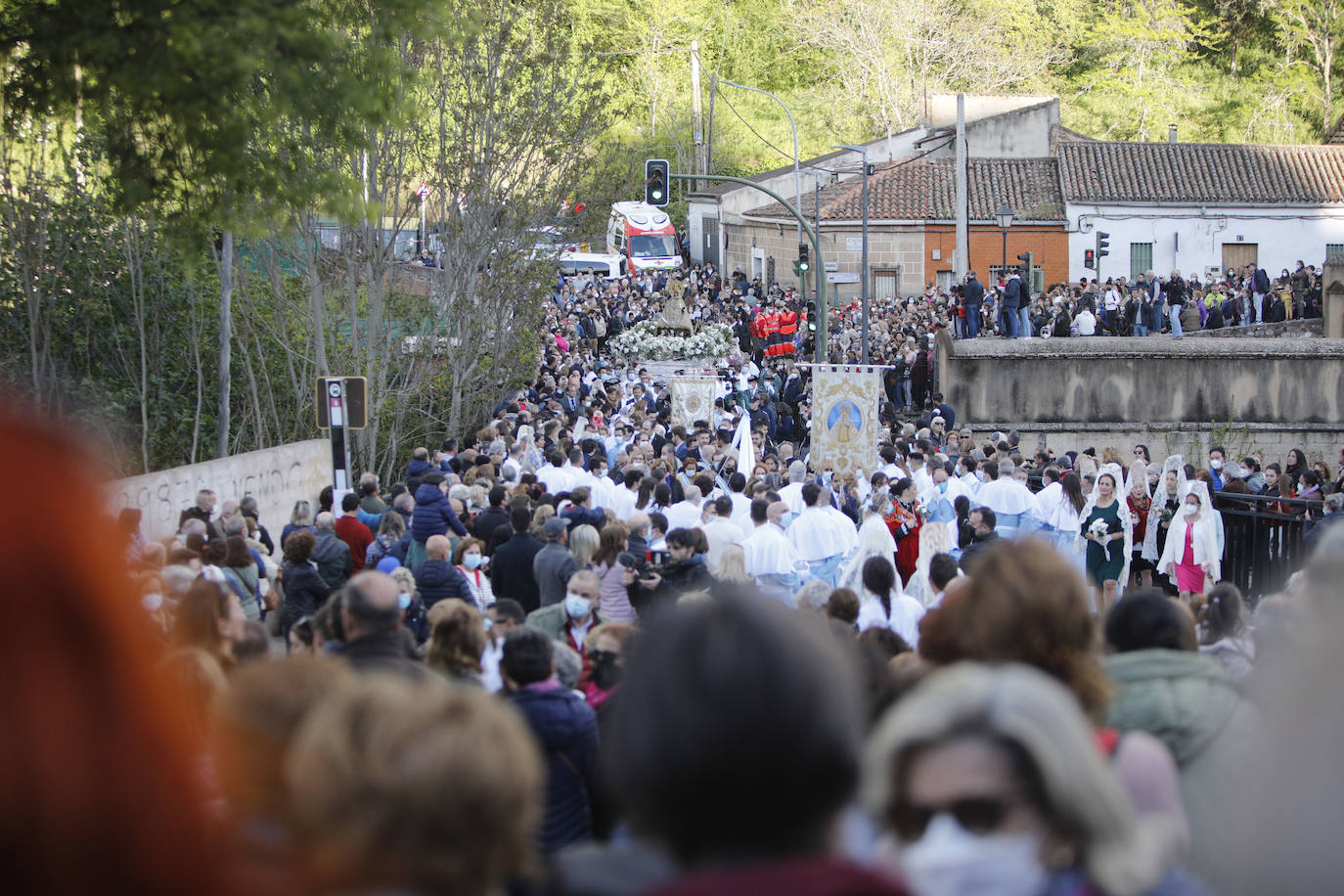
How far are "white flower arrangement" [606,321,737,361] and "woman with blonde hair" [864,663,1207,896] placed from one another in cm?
2785

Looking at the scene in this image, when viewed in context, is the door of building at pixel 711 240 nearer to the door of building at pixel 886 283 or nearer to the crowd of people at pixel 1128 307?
the door of building at pixel 886 283

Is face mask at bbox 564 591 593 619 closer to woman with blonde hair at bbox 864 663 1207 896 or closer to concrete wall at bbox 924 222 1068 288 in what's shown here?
woman with blonde hair at bbox 864 663 1207 896

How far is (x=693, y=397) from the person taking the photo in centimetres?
2377

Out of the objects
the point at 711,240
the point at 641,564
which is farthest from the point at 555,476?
the point at 711,240

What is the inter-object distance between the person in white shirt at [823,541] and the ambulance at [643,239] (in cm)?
4865

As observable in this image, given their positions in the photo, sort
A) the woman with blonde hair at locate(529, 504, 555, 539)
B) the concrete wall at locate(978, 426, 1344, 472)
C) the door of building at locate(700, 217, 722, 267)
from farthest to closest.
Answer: the door of building at locate(700, 217, 722, 267) < the concrete wall at locate(978, 426, 1344, 472) < the woman with blonde hair at locate(529, 504, 555, 539)

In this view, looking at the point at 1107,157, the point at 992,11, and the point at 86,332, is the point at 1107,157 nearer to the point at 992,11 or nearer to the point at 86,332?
the point at 992,11

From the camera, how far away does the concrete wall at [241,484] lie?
Result: 12.7 meters

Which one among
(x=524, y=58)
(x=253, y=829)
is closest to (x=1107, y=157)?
(x=524, y=58)

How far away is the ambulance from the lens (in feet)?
198

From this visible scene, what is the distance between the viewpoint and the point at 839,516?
452 inches

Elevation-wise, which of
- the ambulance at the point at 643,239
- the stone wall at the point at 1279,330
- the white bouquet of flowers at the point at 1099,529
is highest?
the ambulance at the point at 643,239

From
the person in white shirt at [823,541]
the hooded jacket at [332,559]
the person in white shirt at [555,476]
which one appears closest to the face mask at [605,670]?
the hooded jacket at [332,559]

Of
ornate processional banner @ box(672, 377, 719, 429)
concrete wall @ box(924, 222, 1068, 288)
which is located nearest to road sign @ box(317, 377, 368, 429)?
ornate processional banner @ box(672, 377, 719, 429)
